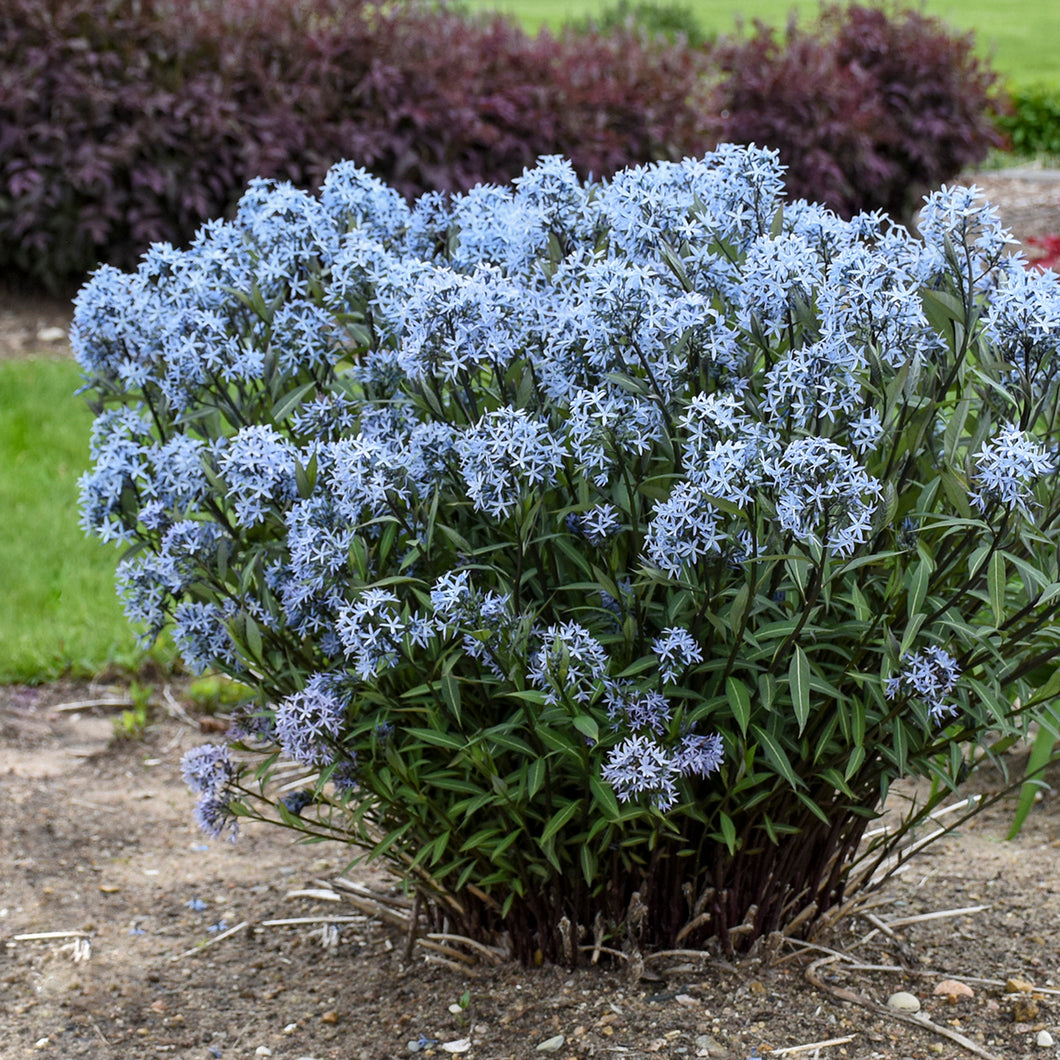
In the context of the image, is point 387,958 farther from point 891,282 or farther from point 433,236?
point 891,282

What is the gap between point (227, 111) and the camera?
28.3 ft

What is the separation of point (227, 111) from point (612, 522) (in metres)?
7.19

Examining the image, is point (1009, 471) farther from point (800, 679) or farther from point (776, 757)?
point (776, 757)

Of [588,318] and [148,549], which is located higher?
[588,318]

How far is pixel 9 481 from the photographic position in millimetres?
6512

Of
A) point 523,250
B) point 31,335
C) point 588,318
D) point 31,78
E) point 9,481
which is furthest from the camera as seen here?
point 31,335

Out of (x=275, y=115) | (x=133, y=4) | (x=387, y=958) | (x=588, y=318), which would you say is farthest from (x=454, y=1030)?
(x=133, y=4)

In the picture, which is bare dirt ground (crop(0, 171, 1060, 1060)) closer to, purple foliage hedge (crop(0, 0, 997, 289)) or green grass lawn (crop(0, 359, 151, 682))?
green grass lawn (crop(0, 359, 151, 682))

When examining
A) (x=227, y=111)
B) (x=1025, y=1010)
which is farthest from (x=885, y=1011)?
(x=227, y=111)

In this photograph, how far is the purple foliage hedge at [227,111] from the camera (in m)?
8.48

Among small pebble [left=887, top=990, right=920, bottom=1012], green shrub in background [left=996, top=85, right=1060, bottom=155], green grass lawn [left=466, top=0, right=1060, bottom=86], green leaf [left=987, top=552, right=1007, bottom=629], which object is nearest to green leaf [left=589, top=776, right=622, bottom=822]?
green leaf [left=987, top=552, right=1007, bottom=629]

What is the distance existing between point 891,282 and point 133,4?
7.76 meters

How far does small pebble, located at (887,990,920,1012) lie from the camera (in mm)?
2857

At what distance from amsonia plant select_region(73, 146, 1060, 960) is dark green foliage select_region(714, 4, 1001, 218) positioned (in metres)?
8.00
